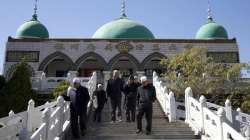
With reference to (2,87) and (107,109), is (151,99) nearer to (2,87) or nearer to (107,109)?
(107,109)

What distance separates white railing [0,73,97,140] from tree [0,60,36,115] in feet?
23.8

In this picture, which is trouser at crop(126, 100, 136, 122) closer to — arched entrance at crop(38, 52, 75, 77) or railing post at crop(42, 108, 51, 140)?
railing post at crop(42, 108, 51, 140)

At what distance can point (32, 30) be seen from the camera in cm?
3073

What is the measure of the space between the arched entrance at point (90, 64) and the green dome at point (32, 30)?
14.2 ft

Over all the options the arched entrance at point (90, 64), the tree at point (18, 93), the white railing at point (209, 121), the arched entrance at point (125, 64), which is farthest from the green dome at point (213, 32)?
the white railing at point (209, 121)

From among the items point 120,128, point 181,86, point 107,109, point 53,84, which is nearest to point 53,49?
point 53,84

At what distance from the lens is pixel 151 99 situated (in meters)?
10.1

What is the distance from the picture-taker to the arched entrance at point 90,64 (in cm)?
2819

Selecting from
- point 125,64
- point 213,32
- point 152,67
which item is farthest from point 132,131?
point 213,32

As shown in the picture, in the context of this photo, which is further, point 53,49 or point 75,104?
point 53,49

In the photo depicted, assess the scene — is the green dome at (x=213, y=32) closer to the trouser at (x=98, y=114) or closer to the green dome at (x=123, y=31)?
the green dome at (x=123, y=31)

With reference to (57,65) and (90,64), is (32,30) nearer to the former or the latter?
(57,65)

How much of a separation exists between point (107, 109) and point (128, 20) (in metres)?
19.3

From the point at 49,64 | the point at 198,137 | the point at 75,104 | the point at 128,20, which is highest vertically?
the point at 128,20
